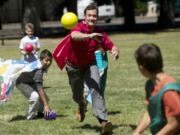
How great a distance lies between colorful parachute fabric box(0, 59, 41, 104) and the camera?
7637mm

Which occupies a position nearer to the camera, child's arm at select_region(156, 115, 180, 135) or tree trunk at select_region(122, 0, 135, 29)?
child's arm at select_region(156, 115, 180, 135)

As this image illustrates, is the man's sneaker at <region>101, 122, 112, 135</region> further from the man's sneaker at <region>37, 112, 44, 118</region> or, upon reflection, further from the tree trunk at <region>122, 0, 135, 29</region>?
the tree trunk at <region>122, 0, 135, 29</region>

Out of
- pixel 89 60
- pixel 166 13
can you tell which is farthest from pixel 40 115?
pixel 166 13

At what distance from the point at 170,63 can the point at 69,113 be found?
876 cm

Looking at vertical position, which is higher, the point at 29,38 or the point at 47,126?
the point at 29,38

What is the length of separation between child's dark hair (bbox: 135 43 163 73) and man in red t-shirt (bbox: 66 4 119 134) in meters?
2.60

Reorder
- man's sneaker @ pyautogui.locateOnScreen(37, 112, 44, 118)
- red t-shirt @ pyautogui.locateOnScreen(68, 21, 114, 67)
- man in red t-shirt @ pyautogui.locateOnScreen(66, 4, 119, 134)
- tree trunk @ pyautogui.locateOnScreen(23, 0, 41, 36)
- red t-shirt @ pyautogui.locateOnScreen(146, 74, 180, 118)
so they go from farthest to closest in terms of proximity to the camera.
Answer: tree trunk @ pyautogui.locateOnScreen(23, 0, 41, 36), man's sneaker @ pyautogui.locateOnScreen(37, 112, 44, 118), red t-shirt @ pyautogui.locateOnScreen(68, 21, 114, 67), man in red t-shirt @ pyautogui.locateOnScreen(66, 4, 119, 134), red t-shirt @ pyautogui.locateOnScreen(146, 74, 180, 118)

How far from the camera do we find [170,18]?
126 feet

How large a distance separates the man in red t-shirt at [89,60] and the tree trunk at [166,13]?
3116 centimetres

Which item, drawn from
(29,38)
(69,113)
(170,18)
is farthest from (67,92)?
Result: (170,18)

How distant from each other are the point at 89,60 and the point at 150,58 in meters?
3.10

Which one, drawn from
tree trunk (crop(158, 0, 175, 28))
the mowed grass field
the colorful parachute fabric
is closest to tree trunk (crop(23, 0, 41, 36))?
tree trunk (crop(158, 0, 175, 28))

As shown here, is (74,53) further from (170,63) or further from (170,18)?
(170,18)

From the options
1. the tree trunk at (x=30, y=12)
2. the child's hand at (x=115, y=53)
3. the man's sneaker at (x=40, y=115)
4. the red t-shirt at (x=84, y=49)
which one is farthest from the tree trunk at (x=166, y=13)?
the child's hand at (x=115, y=53)
